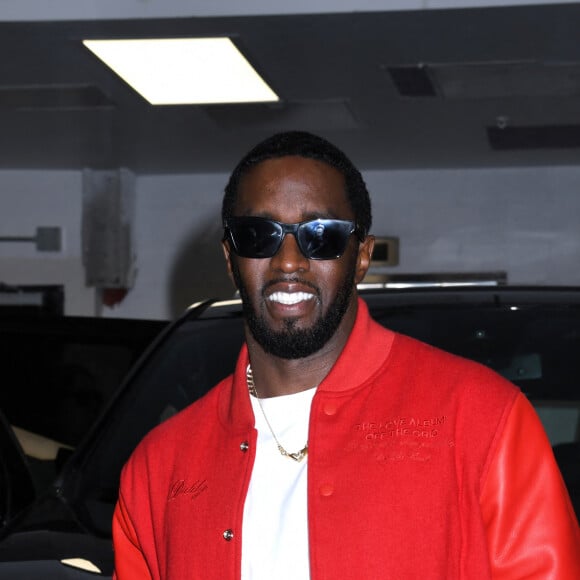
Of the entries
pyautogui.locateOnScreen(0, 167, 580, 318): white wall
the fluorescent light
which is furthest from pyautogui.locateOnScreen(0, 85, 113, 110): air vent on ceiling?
pyautogui.locateOnScreen(0, 167, 580, 318): white wall

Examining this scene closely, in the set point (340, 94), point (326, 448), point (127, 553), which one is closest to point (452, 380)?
point (326, 448)

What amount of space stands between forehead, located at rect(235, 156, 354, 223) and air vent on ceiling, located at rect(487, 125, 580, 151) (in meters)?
7.39

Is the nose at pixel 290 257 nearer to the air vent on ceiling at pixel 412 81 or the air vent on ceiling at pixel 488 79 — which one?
the air vent on ceiling at pixel 488 79

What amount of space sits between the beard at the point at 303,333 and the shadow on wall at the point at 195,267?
9.86 metres

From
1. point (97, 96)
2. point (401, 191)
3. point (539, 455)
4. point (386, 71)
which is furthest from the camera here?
point (401, 191)

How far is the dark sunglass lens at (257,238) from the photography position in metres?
2.03

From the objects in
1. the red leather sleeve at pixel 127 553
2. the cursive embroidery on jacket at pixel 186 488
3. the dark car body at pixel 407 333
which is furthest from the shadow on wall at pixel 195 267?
the cursive embroidery on jacket at pixel 186 488

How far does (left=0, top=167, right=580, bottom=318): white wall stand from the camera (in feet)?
36.7

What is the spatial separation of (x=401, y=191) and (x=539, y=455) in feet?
32.1

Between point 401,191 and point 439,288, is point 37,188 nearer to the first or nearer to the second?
point 401,191

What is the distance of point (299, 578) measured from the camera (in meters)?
1.87

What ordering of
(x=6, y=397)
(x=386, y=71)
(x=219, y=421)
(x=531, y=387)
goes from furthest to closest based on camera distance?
1. (x=386, y=71)
2. (x=6, y=397)
3. (x=531, y=387)
4. (x=219, y=421)

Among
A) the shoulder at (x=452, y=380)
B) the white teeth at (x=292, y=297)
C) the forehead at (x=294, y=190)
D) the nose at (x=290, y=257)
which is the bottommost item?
the shoulder at (x=452, y=380)

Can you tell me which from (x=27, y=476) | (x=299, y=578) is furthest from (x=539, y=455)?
(x=27, y=476)
